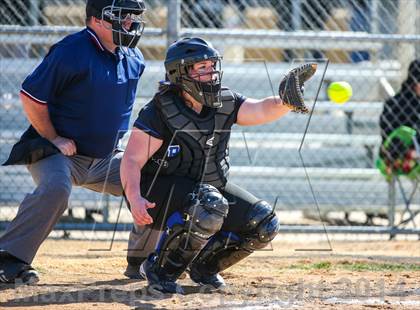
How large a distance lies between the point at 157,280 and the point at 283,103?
1097 mm

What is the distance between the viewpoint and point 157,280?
14.1 feet

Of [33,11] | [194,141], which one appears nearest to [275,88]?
[33,11]

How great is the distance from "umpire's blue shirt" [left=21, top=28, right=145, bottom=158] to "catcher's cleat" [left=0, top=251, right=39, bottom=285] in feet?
2.43

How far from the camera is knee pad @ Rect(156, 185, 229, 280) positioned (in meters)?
4.15

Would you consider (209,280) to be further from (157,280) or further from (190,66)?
(190,66)

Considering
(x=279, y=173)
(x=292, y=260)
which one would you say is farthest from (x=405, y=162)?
(x=292, y=260)

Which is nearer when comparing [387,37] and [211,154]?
[211,154]

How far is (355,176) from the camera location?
27.3 ft

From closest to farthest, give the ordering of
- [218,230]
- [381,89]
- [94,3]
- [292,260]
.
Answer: [218,230] → [94,3] → [292,260] → [381,89]

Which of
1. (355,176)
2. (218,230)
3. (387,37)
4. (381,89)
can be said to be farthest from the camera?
(381,89)

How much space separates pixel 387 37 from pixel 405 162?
1.32 m

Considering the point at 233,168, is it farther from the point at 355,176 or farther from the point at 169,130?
the point at 169,130

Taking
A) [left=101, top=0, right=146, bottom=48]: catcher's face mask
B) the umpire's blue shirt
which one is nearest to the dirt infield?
the umpire's blue shirt

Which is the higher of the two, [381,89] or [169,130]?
[169,130]
